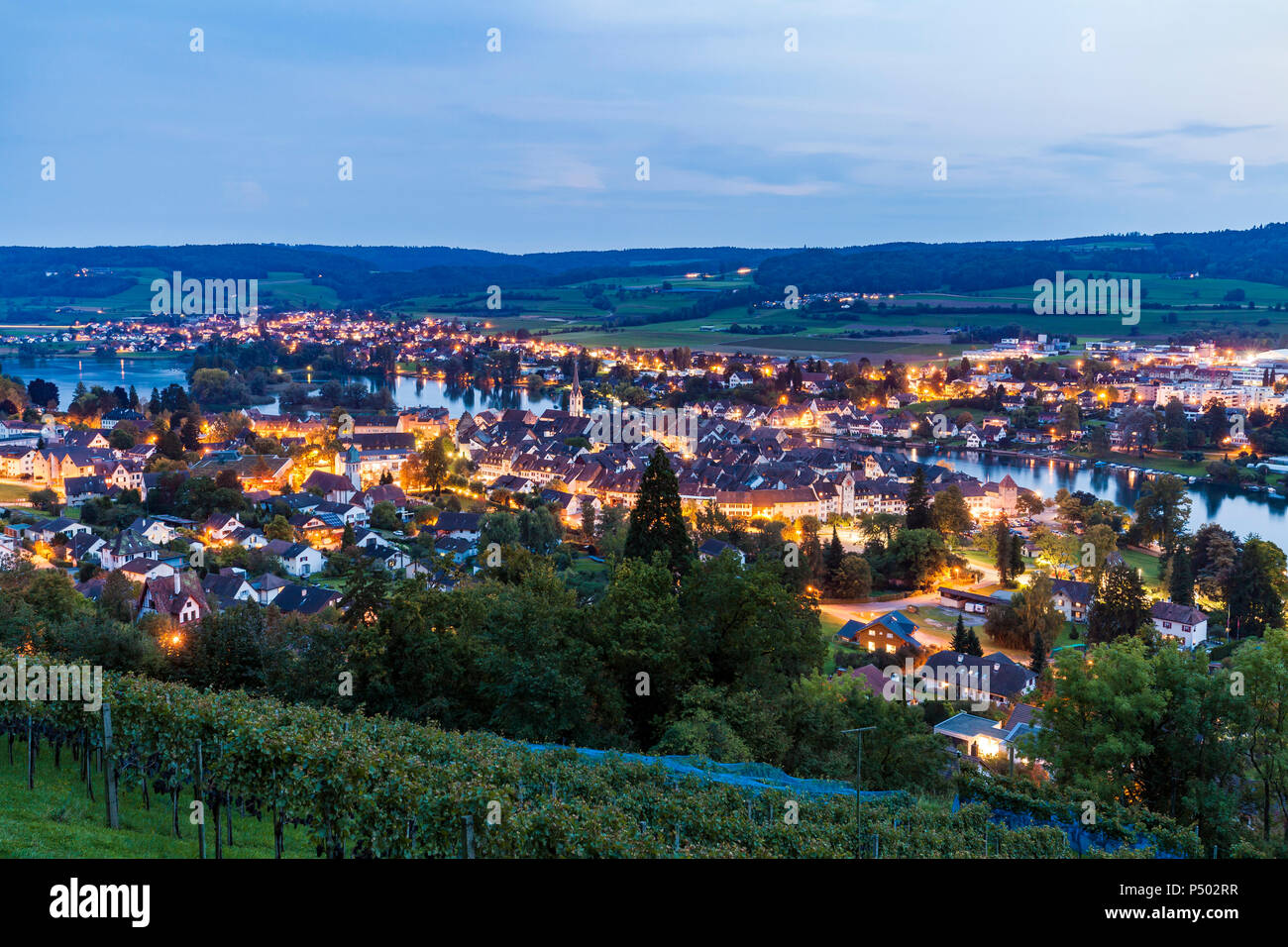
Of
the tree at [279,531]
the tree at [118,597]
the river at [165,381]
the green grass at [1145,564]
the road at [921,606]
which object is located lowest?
the road at [921,606]

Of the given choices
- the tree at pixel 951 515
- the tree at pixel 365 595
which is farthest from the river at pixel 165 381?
the tree at pixel 365 595

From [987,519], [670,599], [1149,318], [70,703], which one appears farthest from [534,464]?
[1149,318]

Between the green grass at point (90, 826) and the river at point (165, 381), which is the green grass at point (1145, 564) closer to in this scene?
the green grass at point (90, 826)

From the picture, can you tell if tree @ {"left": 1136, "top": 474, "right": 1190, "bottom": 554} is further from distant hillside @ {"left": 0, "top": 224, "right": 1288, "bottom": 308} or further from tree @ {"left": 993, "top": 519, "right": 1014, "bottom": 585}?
distant hillside @ {"left": 0, "top": 224, "right": 1288, "bottom": 308}

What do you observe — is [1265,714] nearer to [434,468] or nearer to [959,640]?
[959,640]
